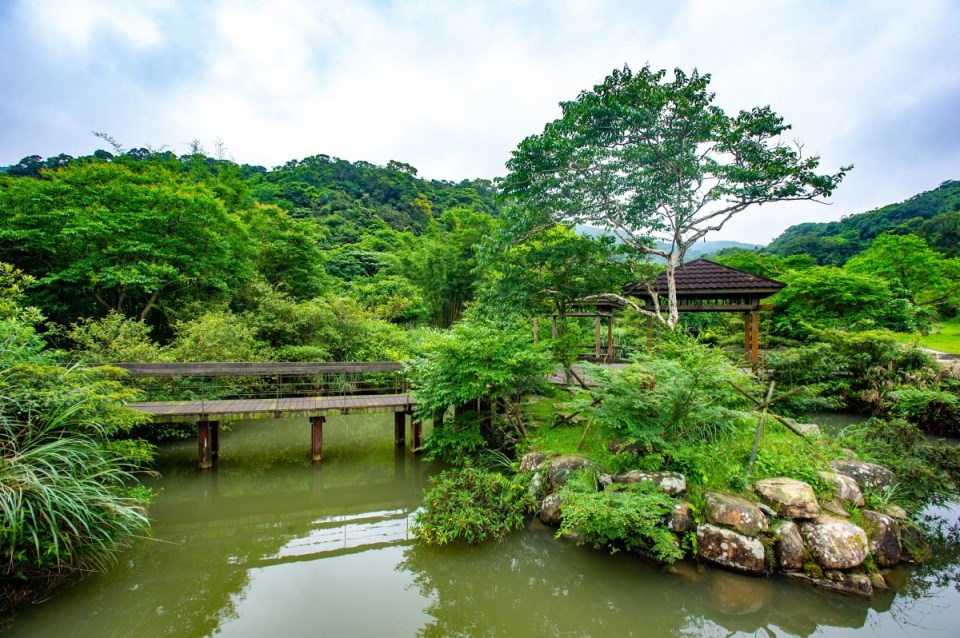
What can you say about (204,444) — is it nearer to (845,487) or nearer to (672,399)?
(672,399)

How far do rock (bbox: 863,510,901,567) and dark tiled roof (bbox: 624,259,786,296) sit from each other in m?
5.51

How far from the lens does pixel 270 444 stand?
910 centimetres

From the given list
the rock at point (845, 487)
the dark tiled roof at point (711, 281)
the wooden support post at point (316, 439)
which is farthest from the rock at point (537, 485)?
the dark tiled roof at point (711, 281)

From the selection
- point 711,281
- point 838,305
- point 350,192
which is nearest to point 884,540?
point 711,281

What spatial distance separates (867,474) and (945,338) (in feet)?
63.2

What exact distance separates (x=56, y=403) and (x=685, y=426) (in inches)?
293

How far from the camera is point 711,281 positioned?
953 centimetres

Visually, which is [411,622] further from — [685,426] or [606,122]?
[606,122]

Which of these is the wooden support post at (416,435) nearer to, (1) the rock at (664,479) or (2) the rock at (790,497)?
(1) the rock at (664,479)

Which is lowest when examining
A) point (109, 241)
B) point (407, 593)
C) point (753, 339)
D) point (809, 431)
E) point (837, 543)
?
point (407, 593)

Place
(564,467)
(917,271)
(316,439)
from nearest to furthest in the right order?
1. (564,467)
2. (316,439)
3. (917,271)

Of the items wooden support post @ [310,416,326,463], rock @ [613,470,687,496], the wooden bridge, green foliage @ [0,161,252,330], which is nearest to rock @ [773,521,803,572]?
rock @ [613,470,687,496]

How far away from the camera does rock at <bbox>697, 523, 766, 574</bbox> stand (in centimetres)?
431

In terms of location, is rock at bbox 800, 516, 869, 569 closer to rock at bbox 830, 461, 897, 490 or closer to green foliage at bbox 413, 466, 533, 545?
rock at bbox 830, 461, 897, 490
